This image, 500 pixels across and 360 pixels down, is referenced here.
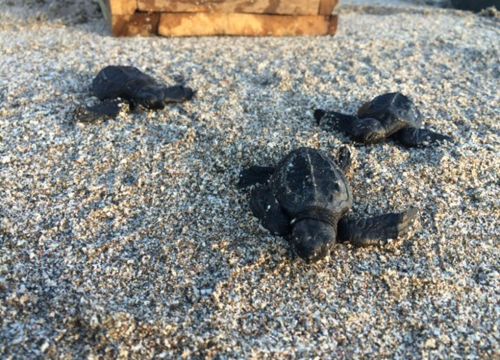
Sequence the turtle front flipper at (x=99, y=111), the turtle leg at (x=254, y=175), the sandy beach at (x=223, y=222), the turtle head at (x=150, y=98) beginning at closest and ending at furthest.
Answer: the sandy beach at (x=223, y=222) → the turtle leg at (x=254, y=175) → the turtle front flipper at (x=99, y=111) → the turtle head at (x=150, y=98)

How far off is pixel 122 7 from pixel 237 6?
1140 millimetres

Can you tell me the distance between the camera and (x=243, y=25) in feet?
16.3

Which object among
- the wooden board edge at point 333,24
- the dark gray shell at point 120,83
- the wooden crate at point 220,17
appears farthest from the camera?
the wooden board edge at point 333,24

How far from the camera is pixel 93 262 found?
225 centimetres

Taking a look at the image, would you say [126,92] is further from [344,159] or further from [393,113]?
[393,113]

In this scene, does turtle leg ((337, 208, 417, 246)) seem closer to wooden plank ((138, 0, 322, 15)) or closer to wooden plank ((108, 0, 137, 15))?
wooden plank ((138, 0, 322, 15))

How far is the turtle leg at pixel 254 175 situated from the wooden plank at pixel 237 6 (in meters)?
2.59

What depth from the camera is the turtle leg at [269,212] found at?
7.90 ft

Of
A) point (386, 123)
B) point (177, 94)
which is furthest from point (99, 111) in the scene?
point (386, 123)

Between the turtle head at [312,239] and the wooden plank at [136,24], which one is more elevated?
the wooden plank at [136,24]

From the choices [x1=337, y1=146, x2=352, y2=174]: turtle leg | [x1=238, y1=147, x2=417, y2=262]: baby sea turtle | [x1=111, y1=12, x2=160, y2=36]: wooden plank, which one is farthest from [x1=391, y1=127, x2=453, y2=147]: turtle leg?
[x1=111, y1=12, x2=160, y2=36]: wooden plank

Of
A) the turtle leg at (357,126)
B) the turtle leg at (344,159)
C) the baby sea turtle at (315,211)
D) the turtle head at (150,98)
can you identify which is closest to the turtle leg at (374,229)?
the baby sea turtle at (315,211)

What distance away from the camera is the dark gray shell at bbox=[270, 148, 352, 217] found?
235cm

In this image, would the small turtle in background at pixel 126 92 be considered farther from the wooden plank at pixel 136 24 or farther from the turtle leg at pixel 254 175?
the wooden plank at pixel 136 24
